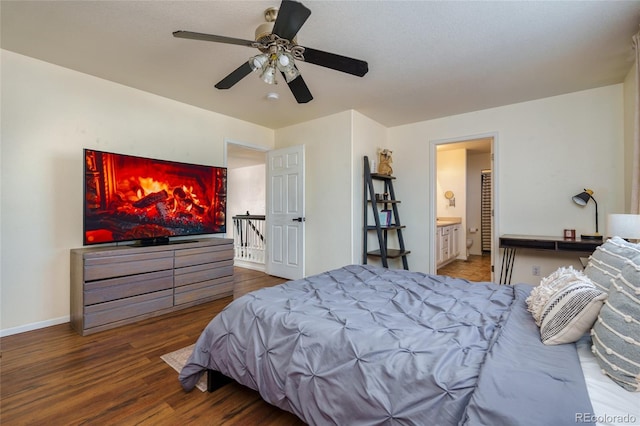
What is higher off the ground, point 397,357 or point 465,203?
point 465,203

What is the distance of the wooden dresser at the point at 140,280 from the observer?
2643 mm

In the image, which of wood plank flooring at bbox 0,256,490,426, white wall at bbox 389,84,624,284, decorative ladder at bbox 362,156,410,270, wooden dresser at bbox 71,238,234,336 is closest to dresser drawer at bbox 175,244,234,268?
wooden dresser at bbox 71,238,234,336

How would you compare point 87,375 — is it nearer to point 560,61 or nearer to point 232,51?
point 232,51

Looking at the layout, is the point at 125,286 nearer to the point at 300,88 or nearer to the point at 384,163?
the point at 300,88

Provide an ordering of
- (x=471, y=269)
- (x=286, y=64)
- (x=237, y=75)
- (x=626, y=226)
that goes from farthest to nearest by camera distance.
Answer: (x=471, y=269)
(x=237, y=75)
(x=626, y=226)
(x=286, y=64)

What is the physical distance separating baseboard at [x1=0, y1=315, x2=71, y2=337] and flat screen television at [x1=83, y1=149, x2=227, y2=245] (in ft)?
2.77

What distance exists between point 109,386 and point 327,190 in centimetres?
318

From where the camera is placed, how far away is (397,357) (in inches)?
43.8

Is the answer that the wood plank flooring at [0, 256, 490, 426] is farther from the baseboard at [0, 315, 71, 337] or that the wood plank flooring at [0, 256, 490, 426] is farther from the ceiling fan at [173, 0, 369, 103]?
the ceiling fan at [173, 0, 369, 103]

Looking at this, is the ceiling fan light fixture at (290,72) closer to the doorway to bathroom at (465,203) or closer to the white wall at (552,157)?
the white wall at (552,157)

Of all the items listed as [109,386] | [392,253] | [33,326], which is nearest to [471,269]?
[392,253]

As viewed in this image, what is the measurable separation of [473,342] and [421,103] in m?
3.33

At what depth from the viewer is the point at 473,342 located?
3.91 feet

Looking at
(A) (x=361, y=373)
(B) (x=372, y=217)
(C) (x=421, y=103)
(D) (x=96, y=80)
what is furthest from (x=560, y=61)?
(D) (x=96, y=80)
